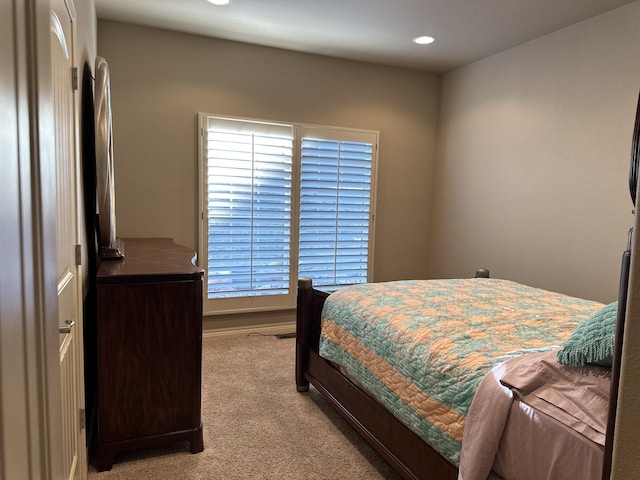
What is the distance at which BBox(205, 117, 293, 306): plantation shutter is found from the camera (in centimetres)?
390

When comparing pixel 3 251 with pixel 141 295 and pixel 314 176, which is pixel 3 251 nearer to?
pixel 141 295

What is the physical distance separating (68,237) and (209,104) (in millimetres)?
2550

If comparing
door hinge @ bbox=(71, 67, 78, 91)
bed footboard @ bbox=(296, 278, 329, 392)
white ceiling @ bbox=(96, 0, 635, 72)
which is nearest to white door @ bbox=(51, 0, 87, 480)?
door hinge @ bbox=(71, 67, 78, 91)

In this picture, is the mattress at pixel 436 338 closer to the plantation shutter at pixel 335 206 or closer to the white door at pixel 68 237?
the white door at pixel 68 237

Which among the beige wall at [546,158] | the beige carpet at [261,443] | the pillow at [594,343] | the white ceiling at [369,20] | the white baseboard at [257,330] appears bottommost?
the beige carpet at [261,443]

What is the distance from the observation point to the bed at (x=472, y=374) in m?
1.22

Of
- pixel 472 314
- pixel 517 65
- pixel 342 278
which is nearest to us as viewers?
pixel 472 314

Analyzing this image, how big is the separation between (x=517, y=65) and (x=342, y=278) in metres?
2.54

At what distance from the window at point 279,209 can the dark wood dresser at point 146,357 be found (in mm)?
1776

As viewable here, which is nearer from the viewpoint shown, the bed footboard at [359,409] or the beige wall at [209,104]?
the bed footboard at [359,409]

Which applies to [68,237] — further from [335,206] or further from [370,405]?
[335,206]

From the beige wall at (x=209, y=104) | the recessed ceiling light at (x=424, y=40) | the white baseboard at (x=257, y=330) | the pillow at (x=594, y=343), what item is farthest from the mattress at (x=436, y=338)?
the recessed ceiling light at (x=424, y=40)

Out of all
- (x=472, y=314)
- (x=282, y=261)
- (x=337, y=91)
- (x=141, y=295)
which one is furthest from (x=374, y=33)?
(x=141, y=295)

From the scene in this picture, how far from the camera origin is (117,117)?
3.62 meters
